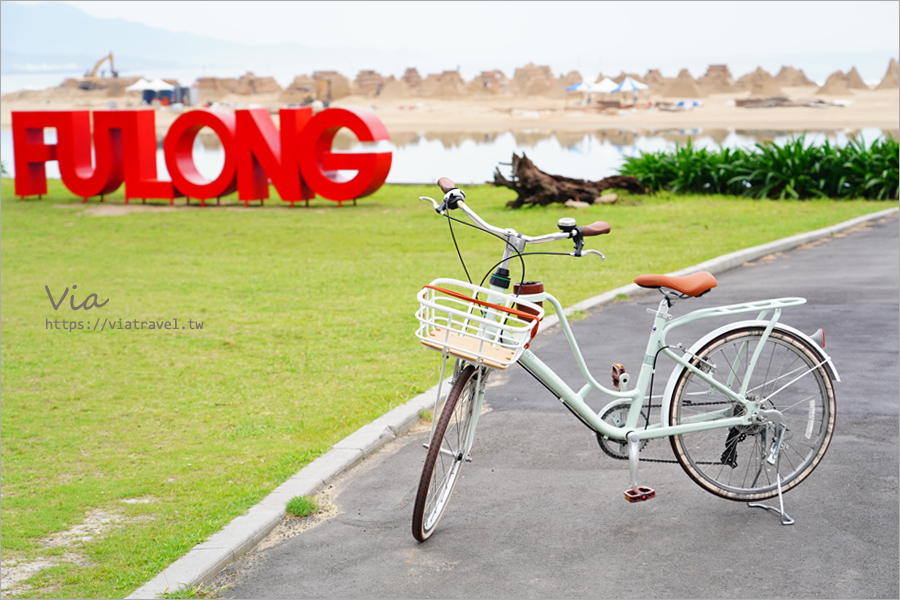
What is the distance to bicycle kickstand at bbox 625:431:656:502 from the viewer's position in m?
4.33

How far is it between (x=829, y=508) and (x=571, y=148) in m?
42.4

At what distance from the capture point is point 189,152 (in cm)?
2072

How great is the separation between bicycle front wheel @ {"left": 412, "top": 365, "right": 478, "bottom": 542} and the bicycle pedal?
80 cm

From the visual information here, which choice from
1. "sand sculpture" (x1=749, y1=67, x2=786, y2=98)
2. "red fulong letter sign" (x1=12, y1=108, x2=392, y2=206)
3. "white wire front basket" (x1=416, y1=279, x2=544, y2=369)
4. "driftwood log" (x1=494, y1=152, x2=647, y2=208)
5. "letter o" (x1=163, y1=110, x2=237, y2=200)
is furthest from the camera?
"sand sculpture" (x1=749, y1=67, x2=786, y2=98)

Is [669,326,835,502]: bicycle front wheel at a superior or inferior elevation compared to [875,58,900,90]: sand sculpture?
inferior

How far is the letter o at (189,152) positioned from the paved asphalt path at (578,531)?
1483 centimetres

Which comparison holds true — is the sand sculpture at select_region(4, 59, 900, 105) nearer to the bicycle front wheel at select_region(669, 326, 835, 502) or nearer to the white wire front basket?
the bicycle front wheel at select_region(669, 326, 835, 502)

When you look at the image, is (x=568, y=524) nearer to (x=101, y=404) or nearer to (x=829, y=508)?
(x=829, y=508)

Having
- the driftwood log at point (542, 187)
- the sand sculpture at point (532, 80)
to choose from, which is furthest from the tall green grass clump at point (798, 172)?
the sand sculpture at point (532, 80)

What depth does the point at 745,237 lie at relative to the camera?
13344mm

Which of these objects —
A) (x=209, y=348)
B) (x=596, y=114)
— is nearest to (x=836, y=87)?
(x=596, y=114)

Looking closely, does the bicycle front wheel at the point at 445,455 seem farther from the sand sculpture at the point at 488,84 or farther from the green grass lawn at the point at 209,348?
the sand sculpture at the point at 488,84

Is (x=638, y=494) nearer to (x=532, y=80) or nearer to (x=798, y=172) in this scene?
(x=798, y=172)

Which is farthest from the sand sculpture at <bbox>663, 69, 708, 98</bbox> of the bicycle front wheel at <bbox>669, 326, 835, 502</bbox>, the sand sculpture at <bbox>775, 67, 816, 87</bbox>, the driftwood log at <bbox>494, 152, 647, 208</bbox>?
the bicycle front wheel at <bbox>669, 326, 835, 502</bbox>
